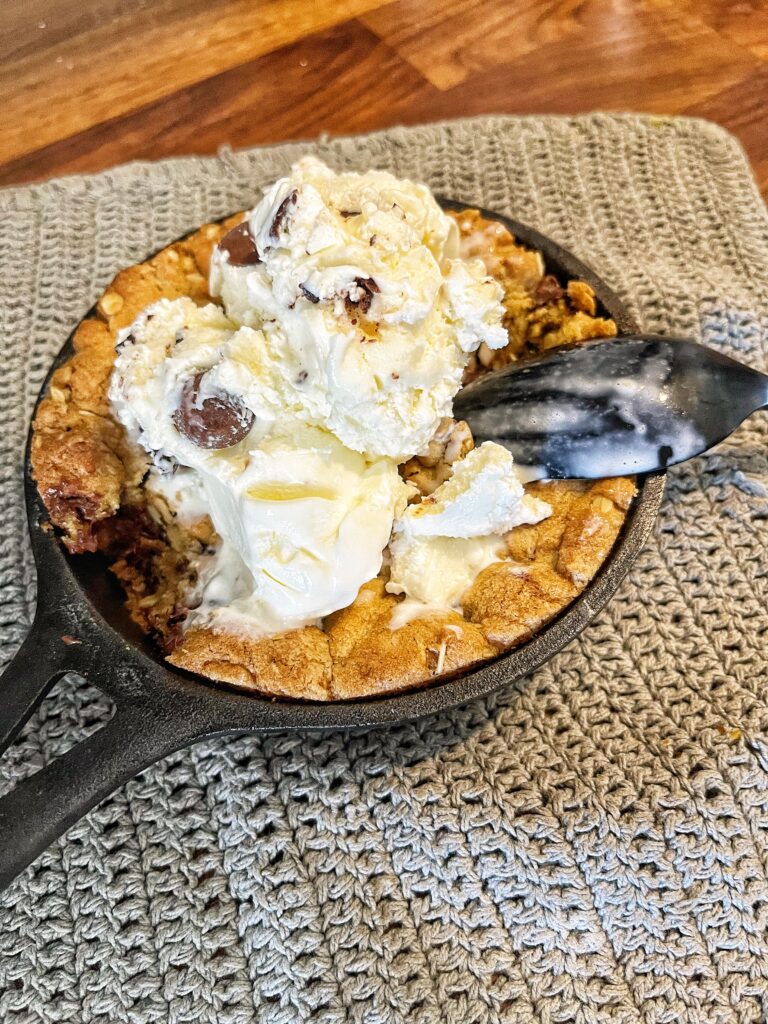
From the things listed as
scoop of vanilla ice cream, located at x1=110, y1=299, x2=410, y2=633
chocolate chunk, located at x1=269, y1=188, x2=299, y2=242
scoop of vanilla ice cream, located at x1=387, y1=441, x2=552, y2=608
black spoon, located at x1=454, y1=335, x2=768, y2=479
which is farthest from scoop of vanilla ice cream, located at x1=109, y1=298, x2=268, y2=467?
black spoon, located at x1=454, y1=335, x2=768, y2=479

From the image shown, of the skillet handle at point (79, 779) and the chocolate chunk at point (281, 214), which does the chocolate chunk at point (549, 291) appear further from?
the skillet handle at point (79, 779)

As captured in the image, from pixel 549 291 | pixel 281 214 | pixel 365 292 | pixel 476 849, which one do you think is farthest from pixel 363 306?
pixel 476 849

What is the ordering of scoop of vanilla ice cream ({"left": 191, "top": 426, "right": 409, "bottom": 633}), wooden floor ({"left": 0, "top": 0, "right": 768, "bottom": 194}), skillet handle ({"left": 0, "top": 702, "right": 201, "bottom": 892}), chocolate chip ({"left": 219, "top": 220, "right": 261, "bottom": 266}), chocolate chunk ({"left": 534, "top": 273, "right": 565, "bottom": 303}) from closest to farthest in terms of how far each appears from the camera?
skillet handle ({"left": 0, "top": 702, "right": 201, "bottom": 892})
scoop of vanilla ice cream ({"left": 191, "top": 426, "right": 409, "bottom": 633})
chocolate chip ({"left": 219, "top": 220, "right": 261, "bottom": 266})
chocolate chunk ({"left": 534, "top": 273, "right": 565, "bottom": 303})
wooden floor ({"left": 0, "top": 0, "right": 768, "bottom": 194})

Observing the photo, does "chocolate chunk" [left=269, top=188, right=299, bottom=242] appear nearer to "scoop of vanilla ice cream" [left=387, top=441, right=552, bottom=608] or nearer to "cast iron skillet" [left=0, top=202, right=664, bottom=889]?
"scoop of vanilla ice cream" [left=387, top=441, right=552, bottom=608]

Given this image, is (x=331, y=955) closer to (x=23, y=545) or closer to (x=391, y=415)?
(x=391, y=415)

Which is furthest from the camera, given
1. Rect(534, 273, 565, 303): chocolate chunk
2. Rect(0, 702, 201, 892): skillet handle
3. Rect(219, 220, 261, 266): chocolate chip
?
Rect(534, 273, 565, 303): chocolate chunk

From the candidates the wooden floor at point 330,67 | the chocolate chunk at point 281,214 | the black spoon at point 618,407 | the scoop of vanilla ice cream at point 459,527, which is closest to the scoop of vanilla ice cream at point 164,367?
the chocolate chunk at point 281,214
